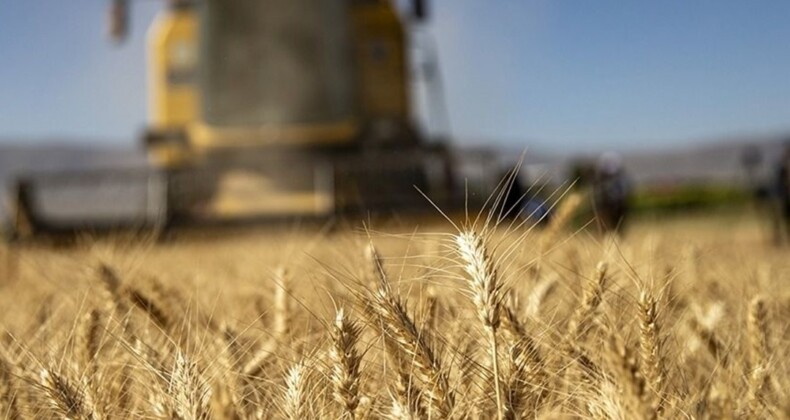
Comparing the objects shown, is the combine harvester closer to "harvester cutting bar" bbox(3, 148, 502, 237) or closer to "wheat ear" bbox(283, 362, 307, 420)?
"harvester cutting bar" bbox(3, 148, 502, 237)

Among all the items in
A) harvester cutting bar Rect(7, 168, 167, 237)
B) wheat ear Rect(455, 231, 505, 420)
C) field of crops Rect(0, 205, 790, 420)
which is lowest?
harvester cutting bar Rect(7, 168, 167, 237)

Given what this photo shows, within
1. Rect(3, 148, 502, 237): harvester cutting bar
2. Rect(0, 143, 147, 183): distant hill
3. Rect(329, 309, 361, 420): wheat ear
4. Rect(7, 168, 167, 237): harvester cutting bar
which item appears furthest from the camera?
Rect(0, 143, 147, 183): distant hill

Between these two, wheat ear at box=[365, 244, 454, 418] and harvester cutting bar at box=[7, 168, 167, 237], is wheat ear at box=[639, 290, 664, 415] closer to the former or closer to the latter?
wheat ear at box=[365, 244, 454, 418]

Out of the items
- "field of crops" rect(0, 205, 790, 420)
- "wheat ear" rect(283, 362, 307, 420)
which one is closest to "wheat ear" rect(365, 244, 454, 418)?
"field of crops" rect(0, 205, 790, 420)

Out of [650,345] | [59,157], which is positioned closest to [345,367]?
[650,345]

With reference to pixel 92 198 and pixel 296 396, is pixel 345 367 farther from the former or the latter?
pixel 92 198

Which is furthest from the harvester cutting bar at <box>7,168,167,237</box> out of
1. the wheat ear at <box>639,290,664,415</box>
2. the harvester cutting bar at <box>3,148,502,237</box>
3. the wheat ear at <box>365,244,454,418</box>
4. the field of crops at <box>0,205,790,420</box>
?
the wheat ear at <box>639,290,664,415</box>

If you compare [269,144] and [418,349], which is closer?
[418,349]

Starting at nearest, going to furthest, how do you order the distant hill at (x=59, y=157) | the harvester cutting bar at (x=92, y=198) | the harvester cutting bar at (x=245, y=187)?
1. the harvester cutting bar at (x=92, y=198)
2. the harvester cutting bar at (x=245, y=187)
3. the distant hill at (x=59, y=157)

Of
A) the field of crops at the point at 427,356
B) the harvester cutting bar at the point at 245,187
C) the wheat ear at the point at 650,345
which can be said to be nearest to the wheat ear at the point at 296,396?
the field of crops at the point at 427,356

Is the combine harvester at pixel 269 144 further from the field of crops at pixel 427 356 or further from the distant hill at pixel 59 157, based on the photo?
the distant hill at pixel 59 157

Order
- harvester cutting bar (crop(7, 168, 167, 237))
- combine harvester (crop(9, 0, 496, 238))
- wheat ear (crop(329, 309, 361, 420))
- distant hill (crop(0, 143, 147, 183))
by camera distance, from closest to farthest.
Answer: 1. wheat ear (crop(329, 309, 361, 420))
2. harvester cutting bar (crop(7, 168, 167, 237))
3. combine harvester (crop(9, 0, 496, 238))
4. distant hill (crop(0, 143, 147, 183))

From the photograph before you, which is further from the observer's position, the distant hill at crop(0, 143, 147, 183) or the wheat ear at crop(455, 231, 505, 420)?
the distant hill at crop(0, 143, 147, 183)

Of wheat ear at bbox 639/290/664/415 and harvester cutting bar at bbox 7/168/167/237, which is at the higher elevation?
wheat ear at bbox 639/290/664/415
